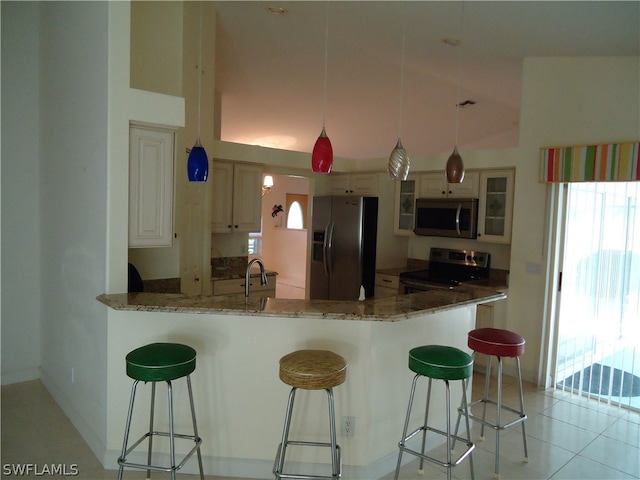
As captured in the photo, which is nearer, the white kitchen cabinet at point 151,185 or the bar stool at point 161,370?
the bar stool at point 161,370

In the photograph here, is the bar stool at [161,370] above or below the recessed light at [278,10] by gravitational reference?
below

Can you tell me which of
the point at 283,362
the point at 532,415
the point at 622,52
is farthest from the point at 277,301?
the point at 622,52

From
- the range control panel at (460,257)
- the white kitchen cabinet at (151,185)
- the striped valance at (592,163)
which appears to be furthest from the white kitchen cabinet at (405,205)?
the white kitchen cabinet at (151,185)

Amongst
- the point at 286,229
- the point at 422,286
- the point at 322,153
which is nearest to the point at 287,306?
the point at 322,153

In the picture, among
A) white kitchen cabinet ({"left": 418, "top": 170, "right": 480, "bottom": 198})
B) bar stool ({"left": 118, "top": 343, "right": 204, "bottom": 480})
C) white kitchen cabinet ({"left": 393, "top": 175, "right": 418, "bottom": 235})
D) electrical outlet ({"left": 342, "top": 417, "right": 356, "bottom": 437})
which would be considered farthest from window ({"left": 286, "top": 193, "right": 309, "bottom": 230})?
bar stool ({"left": 118, "top": 343, "right": 204, "bottom": 480})

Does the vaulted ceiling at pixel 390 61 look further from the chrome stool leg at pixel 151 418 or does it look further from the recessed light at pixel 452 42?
the chrome stool leg at pixel 151 418

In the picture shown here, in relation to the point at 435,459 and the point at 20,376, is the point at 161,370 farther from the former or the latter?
the point at 20,376

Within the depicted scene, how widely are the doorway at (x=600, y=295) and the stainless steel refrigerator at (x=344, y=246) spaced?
2044 mm

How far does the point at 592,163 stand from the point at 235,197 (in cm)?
332

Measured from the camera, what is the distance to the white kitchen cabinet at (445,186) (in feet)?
14.5

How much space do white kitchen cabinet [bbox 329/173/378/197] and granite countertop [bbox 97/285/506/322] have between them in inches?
116

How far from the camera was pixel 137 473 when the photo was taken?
2467 mm

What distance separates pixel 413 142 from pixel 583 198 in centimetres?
428

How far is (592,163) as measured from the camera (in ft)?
11.4
